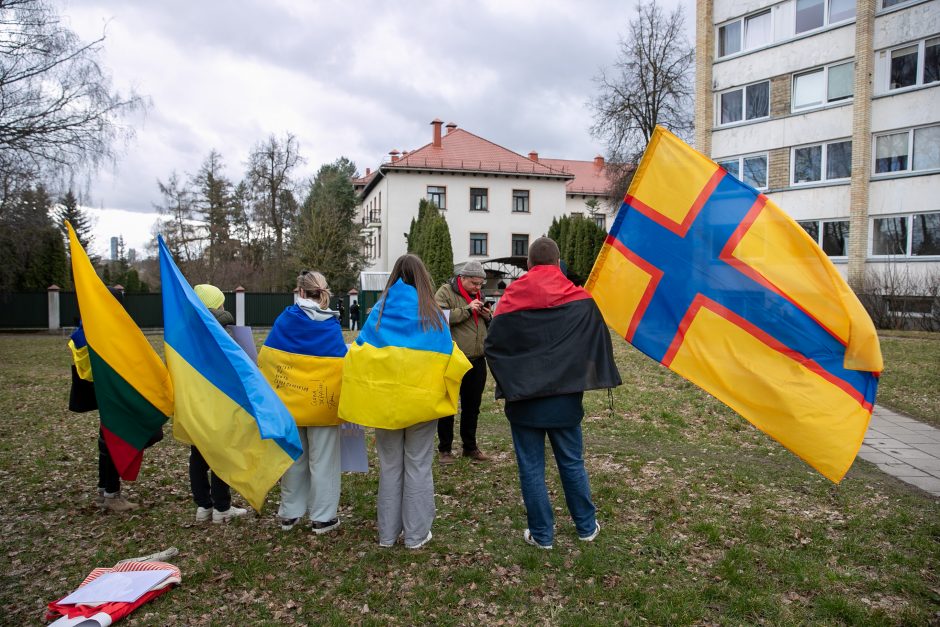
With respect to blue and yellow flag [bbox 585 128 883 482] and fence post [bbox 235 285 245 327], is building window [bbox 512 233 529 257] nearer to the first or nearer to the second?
fence post [bbox 235 285 245 327]

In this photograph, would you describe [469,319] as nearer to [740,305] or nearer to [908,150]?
[740,305]

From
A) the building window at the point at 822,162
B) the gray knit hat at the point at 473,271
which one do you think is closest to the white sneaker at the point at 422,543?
the gray knit hat at the point at 473,271

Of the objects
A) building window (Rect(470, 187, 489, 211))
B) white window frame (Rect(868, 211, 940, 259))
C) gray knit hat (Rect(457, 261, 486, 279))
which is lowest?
gray knit hat (Rect(457, 261, 486, 279))

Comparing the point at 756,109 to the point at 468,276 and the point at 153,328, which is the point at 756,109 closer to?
the point at 468,276

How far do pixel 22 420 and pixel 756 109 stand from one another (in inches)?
1009

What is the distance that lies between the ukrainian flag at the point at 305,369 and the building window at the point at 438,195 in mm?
38258

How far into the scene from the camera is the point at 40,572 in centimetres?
430

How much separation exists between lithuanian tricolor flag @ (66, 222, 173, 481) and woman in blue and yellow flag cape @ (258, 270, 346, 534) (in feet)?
2.79

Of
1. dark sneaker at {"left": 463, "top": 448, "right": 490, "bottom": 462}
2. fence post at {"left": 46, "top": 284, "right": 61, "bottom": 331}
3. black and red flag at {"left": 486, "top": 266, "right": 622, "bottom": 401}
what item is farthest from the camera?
fence post at {"left": 46, "top": 284, "right": 61, "bottom": 331}

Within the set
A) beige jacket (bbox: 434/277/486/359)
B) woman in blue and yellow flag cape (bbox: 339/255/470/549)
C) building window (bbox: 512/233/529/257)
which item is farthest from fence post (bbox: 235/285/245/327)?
woman in blue and yellow flag cape (bbox: 339/255/470/549)

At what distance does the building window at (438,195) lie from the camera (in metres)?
42.3

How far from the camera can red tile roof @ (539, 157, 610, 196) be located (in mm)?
50250

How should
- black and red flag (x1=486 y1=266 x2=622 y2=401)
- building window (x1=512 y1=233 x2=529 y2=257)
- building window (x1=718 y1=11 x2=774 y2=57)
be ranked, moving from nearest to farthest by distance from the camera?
1. black and red flag (x1=486 y1=266 x2=622 y2=401)
2. building window (x1=718 y1=11 x2=774 y2=57)
3. building window (x1=512 y1=233 x2=529 y2=257)

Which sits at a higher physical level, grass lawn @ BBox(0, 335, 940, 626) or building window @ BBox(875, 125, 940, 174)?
building window @ BBox(875, 125, 940, 174)
